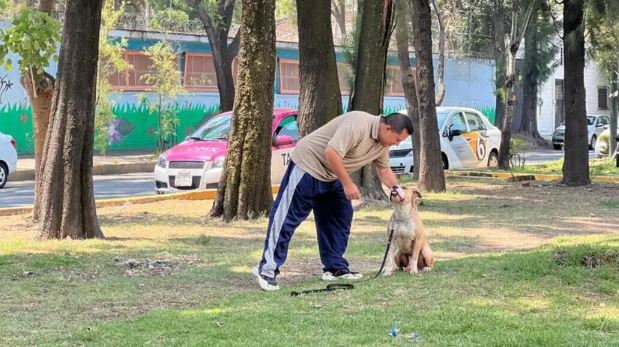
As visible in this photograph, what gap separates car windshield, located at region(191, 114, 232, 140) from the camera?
17.4 m

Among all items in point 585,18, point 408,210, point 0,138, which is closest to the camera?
point 408,210

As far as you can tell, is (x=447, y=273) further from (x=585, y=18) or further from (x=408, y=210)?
(x=585, y=18)

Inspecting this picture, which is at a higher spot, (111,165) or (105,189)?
(111,165)

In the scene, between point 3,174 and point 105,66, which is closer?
point 3,174

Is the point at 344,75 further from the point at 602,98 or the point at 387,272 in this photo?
the point at 602,98

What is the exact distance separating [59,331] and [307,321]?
1688 millimetres

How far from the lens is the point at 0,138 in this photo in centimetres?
2136

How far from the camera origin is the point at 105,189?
2119 centimetres

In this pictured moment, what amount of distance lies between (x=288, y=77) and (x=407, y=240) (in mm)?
30613

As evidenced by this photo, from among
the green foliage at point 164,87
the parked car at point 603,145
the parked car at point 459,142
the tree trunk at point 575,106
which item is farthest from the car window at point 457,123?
the green foliage at point 164,87

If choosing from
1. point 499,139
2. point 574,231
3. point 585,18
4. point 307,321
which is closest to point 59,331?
point 307,321

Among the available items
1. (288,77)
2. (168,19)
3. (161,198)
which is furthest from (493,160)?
(288,77)

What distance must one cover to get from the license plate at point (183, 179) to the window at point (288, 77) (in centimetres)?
2162

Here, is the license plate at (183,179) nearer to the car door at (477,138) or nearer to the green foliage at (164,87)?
the car door at (477,138)
